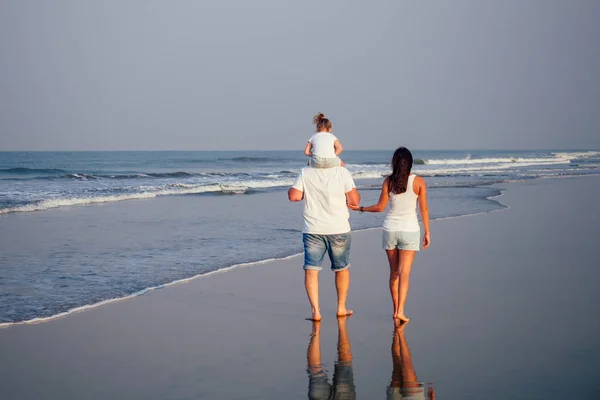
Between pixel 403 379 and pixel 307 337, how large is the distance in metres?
1.29

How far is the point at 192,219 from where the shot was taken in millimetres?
15766

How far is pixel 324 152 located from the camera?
598 centimetres

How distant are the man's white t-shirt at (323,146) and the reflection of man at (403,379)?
179 cm

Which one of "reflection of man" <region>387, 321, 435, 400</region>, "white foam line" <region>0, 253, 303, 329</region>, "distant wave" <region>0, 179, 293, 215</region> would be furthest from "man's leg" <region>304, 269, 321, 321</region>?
"distant wave" <region>0, 179, 293, 215</region>

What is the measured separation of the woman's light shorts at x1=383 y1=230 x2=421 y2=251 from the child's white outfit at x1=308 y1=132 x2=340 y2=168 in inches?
34.7

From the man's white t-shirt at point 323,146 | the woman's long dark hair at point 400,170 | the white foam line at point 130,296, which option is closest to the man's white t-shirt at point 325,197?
the man's white t-shirt at point 323,146

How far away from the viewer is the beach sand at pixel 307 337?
4.48m

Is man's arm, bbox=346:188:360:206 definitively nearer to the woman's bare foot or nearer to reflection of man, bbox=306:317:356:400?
the woman's bare foot

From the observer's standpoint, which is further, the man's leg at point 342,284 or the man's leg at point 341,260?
the man's leg at point 342,284

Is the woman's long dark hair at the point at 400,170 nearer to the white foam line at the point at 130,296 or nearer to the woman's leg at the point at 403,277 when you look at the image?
the woman's leg at the point at 403,277

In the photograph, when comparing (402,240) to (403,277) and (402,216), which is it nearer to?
(402,216)

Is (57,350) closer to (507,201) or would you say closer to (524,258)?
(524,258)

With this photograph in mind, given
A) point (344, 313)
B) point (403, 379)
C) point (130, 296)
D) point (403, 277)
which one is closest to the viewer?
point (403, 379)

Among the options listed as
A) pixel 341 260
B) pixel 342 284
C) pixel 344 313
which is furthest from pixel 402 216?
pixel 344 313
